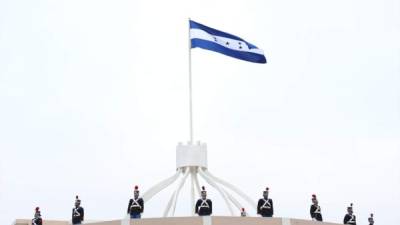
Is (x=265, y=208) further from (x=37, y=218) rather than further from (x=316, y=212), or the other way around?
(x=37, y=218)

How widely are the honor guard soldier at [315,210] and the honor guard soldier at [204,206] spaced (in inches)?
156

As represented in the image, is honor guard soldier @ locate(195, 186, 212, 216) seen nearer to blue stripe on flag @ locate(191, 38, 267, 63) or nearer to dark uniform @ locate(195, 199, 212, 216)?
dark uniform @ locate(195, 199, 212, 216)

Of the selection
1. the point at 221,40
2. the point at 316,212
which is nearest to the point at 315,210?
the point at 316,212

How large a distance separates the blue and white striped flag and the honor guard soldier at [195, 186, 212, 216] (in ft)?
21.7

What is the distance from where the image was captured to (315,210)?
32.1 meters

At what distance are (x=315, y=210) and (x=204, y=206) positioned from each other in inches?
170

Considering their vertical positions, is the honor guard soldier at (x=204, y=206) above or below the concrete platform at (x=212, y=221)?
above

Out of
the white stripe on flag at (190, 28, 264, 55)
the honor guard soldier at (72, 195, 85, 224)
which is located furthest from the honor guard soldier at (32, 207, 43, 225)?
the white stripe on flag at (190, 28, 264, 55)

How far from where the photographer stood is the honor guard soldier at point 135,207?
101ft

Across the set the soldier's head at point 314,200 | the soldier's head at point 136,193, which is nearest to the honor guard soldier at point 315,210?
the soldier's head at point 314,200

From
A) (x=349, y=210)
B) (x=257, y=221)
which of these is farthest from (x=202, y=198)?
(x=349, y=210)

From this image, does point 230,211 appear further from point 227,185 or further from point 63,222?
point 63,222

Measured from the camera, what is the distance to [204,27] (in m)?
35.1

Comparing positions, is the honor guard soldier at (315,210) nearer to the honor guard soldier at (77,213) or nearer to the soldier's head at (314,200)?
the soldier's head at (314,200)
